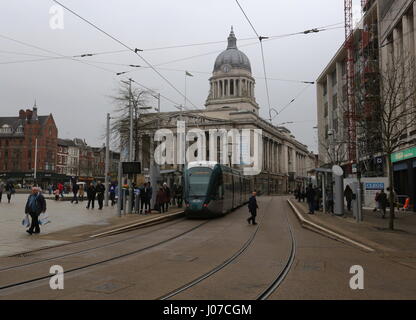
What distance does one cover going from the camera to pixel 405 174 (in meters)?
31.7

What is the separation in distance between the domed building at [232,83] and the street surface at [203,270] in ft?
341

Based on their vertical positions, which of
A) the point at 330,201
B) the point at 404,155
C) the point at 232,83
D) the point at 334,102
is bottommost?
the point at 330,201

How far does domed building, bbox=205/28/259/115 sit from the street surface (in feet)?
341

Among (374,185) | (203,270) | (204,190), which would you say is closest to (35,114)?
(204,190)

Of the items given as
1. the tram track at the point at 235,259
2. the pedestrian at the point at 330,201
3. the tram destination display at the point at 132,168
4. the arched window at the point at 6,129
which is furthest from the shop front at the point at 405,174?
the arched window at the point at 6,129

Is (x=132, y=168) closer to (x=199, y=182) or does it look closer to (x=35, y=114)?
(x=199, y=182)

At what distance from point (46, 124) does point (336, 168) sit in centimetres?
8671

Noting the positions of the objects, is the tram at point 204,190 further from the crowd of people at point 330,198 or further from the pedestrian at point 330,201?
the pedestrian at point 330,201

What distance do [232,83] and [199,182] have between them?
99767mm

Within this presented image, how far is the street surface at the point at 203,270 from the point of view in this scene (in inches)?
274

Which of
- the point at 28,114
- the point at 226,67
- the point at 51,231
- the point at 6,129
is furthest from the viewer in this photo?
the point at 226,67

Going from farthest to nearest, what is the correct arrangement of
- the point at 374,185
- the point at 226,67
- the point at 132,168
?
the point at 226,67 → the point at 374,185 → the point at 132,168
